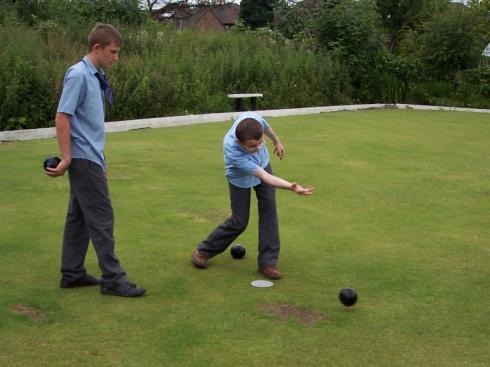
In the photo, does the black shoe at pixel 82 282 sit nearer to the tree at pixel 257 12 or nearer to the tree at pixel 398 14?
the tree at pixel 398 14

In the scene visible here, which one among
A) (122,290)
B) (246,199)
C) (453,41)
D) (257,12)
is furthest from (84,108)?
(257,12)

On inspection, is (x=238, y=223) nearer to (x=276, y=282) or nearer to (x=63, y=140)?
(x=276, y=282)

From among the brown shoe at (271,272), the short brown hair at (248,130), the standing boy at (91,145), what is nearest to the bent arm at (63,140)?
the standing boy at (91,145)

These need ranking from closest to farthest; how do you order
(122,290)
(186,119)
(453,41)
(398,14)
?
1. (122,290)
2. (186,119)
3. (453,41)
4. (398,14)

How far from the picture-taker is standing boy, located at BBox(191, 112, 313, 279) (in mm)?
5234

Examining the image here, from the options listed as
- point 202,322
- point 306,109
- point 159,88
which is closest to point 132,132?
point 159,88

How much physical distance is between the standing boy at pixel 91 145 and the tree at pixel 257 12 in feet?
142

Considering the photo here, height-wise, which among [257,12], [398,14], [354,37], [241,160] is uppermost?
[257,12]

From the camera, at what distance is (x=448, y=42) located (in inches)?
997

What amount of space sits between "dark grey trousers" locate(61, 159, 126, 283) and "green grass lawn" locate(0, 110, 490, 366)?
225 mm

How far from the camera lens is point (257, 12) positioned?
47.1 meters

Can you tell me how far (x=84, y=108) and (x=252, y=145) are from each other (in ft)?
4.04

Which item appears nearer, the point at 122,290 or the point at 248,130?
the point at 122,290

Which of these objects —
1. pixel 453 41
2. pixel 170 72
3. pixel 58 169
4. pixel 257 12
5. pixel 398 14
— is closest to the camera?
pixel 58 169
